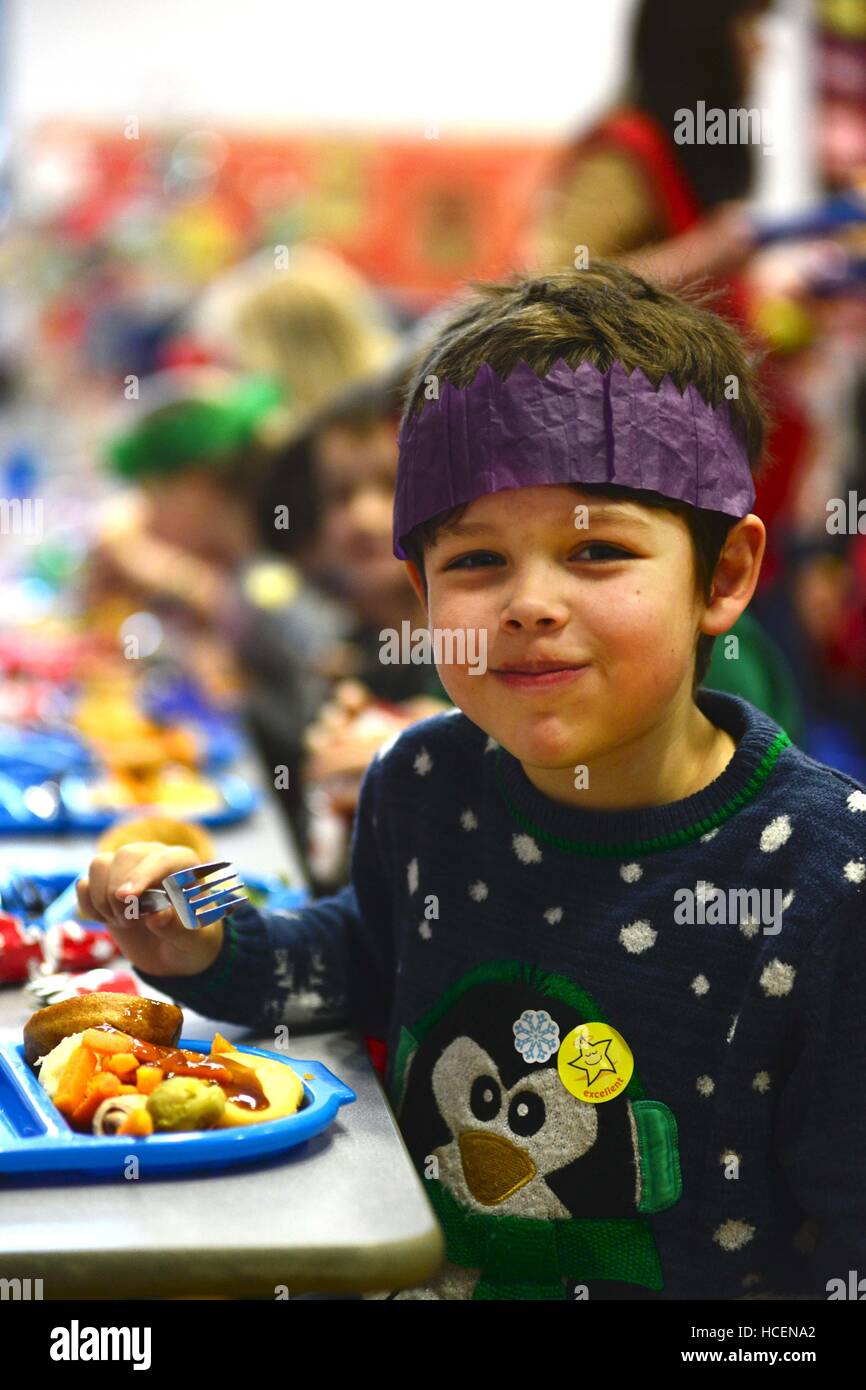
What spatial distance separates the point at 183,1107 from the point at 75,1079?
7cm

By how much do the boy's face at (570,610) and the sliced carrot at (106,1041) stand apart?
282 mm

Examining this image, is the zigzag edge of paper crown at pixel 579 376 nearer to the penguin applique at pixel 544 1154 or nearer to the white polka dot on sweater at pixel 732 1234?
the penguin applique at pixel 544 1154

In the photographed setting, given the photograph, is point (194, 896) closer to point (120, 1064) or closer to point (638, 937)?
point (120, 1064)

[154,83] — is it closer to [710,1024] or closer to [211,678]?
[211,678]

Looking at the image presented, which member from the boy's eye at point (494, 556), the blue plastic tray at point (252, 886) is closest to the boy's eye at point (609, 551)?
the boy's eye at point (494, 556)

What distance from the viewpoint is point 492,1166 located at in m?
0.97

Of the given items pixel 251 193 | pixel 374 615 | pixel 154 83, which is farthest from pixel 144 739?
pixel 154 83

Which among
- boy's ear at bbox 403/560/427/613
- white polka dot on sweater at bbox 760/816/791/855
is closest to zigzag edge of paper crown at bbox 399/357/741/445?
boy's ear at bbox 403/560/427/613

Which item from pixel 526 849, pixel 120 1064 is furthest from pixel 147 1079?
pixel 526 849

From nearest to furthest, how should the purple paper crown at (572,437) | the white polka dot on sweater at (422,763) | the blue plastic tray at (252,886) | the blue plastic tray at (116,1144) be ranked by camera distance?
the blue plastic tray at (116,1144) → the purple paper crown at (572,437) → the white polka dot on sweater at (422,763) → the blue plastic tray at (252,886)

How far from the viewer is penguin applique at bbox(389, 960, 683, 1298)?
36.8 inches

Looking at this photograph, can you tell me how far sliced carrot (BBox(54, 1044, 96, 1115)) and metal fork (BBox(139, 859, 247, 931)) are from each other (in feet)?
0.45

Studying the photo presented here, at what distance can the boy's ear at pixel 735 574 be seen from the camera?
39.0 inches

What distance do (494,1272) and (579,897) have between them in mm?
228
